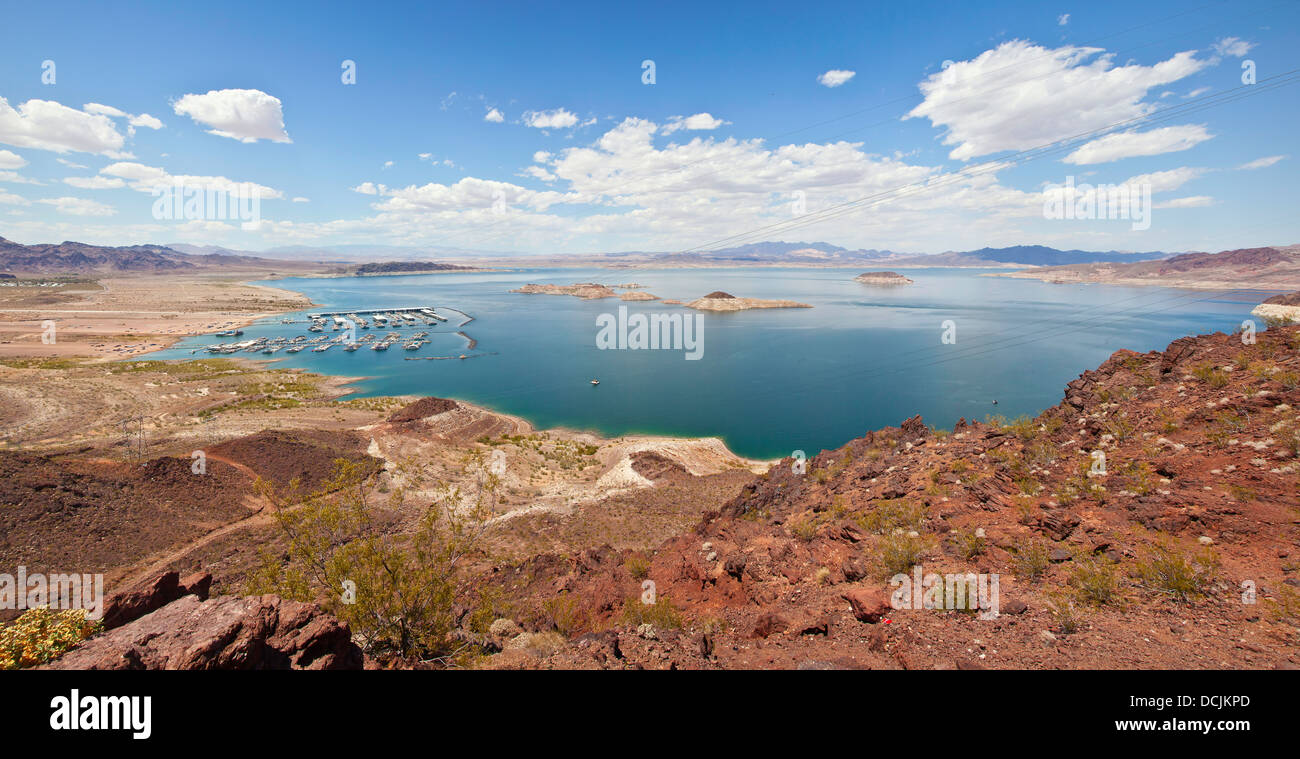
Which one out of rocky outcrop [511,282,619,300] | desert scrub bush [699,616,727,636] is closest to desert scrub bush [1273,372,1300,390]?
desert scrub bush [699,616,727,636]

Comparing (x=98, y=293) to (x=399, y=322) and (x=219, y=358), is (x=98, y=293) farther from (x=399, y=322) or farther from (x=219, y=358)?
(x=219, y=358)

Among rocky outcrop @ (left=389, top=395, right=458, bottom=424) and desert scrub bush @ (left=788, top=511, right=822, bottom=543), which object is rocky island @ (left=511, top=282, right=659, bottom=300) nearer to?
rocky outcrop @ (left=389, top=395, right=458, bottom=424)

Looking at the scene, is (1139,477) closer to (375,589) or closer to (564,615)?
(564,615)

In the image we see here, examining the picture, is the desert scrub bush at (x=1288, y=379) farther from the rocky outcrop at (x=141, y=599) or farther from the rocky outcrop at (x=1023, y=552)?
the rocky outcrop at (x=141, y=599)

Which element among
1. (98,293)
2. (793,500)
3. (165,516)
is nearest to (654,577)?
(793,500)
